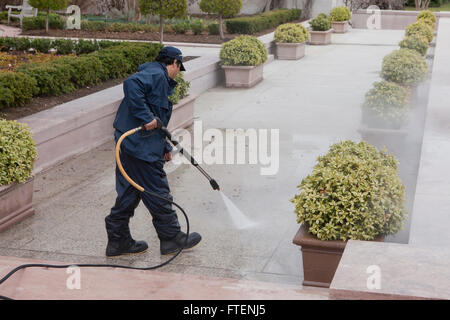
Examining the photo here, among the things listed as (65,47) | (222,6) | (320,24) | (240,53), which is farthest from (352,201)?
(320,24)

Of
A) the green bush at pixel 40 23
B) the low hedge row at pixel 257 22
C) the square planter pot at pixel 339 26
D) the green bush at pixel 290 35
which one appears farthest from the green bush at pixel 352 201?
the square planter pot at pixel 339 26

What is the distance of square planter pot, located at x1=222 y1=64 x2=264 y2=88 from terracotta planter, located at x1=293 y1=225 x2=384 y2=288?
9668 mm

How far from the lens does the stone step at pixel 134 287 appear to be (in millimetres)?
3752

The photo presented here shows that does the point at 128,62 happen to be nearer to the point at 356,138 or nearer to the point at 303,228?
the point at 356,138

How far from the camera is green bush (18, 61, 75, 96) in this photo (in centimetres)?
962

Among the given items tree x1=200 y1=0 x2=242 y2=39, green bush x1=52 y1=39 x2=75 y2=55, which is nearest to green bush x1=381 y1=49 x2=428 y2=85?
green bush x1=52 y1=39 x2=75 y2=55

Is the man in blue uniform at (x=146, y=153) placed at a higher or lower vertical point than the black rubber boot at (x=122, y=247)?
higher

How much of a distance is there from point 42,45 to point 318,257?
1185 cm

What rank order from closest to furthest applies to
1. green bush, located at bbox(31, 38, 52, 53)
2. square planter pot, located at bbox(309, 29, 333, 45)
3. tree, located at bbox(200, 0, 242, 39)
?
green bush, located at bbox(31, 38, 52, 53), tree, located at bbox(200, 0, 242, 39), square planter pot, located at bbox(309, 29, 333, 45)

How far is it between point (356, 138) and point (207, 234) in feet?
14.4

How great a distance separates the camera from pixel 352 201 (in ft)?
15.0

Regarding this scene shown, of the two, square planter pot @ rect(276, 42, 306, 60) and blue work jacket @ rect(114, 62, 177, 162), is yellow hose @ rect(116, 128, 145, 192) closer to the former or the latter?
blue work jacket @ rect(114, 62, 177, 162)

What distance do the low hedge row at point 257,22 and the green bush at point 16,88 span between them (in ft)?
44.0

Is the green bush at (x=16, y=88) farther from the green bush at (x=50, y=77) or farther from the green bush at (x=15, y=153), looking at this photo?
the green bush at (x=15, y=153)
